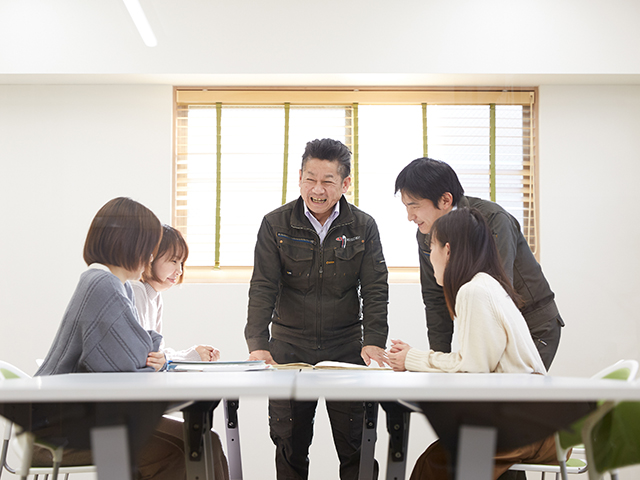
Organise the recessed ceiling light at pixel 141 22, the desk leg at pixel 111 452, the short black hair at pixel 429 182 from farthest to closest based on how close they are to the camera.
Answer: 1. the recessed ceiling light at pixel 141 22
2. the short black hair at pixel 429 182
3. the desk leg at pixel 111 452

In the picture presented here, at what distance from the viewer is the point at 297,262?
218 cm

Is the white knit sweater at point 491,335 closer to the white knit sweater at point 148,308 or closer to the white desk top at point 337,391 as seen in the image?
the white desk top at point 337,391

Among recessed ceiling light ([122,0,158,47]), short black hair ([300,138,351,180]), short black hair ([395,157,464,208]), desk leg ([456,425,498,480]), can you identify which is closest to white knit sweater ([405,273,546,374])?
desk leg ([456,425,498,480])

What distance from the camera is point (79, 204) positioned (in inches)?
101

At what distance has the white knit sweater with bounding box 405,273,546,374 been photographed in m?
1.37

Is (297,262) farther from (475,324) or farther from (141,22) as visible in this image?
(141,22)

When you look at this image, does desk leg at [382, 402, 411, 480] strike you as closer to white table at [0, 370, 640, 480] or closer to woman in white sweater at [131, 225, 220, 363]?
white table at [0, 370, 640, 480]

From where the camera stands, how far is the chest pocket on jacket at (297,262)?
2.17 meters

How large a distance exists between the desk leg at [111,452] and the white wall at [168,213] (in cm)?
159

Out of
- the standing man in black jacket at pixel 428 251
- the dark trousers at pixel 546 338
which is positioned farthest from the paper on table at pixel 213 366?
the dark trousers at pixel 546 338

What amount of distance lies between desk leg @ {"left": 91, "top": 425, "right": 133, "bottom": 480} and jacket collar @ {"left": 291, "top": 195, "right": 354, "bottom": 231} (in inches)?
51.4

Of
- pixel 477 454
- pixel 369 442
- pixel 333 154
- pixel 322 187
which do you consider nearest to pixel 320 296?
pixel 322 187

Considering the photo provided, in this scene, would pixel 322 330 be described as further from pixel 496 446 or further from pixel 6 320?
pixel 6 320

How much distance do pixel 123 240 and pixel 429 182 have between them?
1.11m
